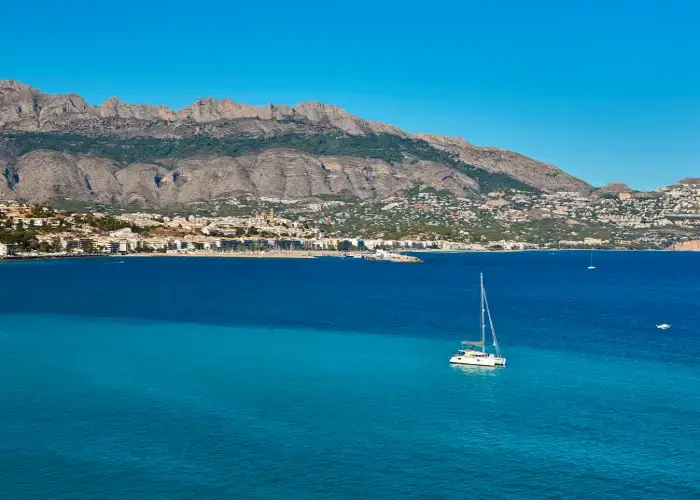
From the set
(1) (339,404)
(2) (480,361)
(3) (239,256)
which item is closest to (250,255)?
(3) (239,256)

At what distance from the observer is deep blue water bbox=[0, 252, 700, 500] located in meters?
27.0

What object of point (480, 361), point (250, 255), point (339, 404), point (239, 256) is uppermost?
point (250, 255)

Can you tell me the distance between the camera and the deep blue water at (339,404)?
2700 cm

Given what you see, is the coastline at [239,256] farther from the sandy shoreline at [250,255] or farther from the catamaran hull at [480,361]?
the catamaran hull at [480,361]

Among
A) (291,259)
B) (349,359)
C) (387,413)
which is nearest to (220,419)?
(387,413)

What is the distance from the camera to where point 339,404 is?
3612cm

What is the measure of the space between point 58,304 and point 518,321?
4551cm

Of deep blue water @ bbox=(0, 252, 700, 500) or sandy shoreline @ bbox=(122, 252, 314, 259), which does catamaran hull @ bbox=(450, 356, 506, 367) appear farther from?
sandy shoreline @ bbox=(122, 252, 314, 259)

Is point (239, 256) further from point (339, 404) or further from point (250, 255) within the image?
point (339, 404)

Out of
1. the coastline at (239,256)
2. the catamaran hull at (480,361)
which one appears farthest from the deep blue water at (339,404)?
the coastline at (239,256)

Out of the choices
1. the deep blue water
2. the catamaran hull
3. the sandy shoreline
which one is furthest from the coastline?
the catamaran hull

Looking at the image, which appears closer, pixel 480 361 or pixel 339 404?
pixel 339 404

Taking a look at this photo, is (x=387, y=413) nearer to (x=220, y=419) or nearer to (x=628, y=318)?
(x=220, y=419)

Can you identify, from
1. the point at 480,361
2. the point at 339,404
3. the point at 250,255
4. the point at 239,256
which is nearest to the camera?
the point at 339,404
